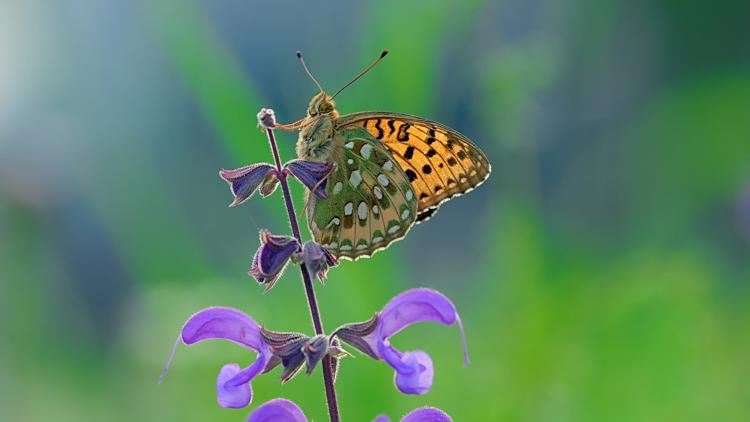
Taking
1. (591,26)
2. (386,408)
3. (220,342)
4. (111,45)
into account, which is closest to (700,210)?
(591,26)

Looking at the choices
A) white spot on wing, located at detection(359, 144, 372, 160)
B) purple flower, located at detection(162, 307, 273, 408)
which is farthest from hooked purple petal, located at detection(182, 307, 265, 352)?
white spot on wing, located at detection(359, 144, 372, 160)

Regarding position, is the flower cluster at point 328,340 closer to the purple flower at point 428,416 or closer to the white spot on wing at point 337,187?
the purple flower at point 428,416

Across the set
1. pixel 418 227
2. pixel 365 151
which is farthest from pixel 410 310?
pixel 418 227

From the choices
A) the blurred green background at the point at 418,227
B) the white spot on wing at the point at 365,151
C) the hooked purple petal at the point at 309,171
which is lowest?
the hooked purple petal at the point at 309,171

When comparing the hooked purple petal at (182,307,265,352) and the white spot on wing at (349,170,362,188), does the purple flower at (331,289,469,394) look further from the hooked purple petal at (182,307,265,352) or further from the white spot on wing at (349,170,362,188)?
the white spot on wing at (349,170,362,188)

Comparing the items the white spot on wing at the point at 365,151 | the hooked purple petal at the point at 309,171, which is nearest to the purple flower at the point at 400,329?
the hooked purple petal at the point at 309,171

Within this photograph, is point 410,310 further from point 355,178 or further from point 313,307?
point 355,178
